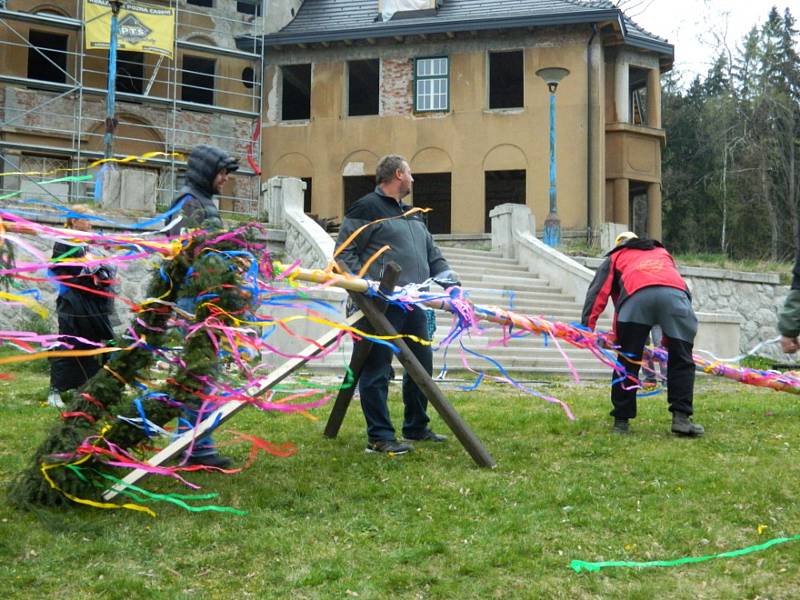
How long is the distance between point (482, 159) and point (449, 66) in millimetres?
2896

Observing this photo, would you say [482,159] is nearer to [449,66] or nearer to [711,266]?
[449,66]

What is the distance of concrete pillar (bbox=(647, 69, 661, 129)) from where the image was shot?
27.0 m

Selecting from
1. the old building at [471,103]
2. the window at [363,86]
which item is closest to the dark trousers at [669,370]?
the old building at [471,103]

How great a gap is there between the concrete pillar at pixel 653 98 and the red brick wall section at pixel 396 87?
7.35 metres

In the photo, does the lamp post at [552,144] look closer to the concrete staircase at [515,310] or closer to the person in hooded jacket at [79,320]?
the concrete staircase at [515,310]

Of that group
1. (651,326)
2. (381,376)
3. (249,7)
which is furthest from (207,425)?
(249,7)

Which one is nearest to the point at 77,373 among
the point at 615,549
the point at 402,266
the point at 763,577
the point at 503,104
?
the point at 402,266

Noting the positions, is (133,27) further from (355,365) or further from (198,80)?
(355,365)

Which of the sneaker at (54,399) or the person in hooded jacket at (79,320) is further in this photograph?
the sneaker at (54,399)

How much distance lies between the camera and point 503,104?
3178 centimetres

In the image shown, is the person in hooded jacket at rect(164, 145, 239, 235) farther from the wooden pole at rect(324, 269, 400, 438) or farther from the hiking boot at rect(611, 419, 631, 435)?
the hiking boot at rect(611, 419, 631, 435)

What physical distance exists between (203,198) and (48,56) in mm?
22289

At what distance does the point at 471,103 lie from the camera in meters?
25.6

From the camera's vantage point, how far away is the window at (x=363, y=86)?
27.5m
